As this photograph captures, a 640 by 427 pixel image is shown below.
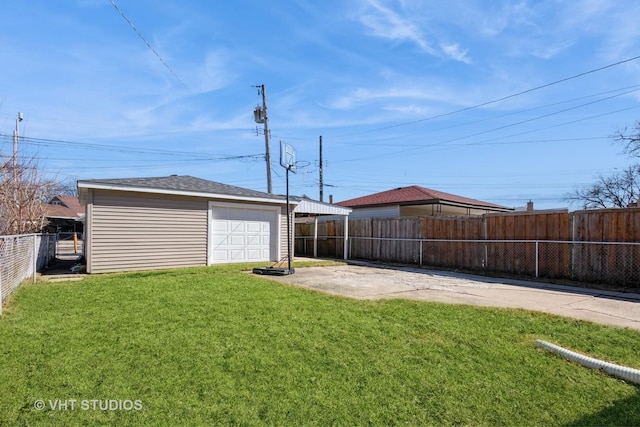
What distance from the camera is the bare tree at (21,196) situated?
9.63 m

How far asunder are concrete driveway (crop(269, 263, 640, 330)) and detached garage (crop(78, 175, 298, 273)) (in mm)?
3525

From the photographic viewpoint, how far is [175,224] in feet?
36.3

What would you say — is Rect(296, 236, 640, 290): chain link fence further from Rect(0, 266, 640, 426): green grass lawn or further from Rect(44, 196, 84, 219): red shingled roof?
Rect(44, 196, 84, 219): red shingled roof

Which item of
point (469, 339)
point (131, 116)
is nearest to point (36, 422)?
point (469, 339)

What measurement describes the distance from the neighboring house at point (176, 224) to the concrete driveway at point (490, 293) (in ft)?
11.6

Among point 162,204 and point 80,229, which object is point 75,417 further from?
point 80,229

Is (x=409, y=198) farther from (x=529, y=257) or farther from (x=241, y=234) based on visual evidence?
(x=241, y=234)

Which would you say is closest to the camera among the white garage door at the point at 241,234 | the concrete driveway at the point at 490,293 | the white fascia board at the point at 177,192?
the concrete driveway at the point at 490,293

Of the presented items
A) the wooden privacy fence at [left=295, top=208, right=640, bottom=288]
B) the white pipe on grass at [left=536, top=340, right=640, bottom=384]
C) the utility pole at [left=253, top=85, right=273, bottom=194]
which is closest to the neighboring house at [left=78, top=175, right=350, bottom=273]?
the wooden privacy fence at [left=295, top=208, right=640, bottom=288]

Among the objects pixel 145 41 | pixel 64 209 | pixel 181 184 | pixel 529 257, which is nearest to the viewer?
pixel 145 41

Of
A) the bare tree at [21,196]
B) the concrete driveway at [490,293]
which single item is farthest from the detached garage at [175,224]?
the concrete driveway at [490,293]

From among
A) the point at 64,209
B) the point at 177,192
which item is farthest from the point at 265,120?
the point at 64,209

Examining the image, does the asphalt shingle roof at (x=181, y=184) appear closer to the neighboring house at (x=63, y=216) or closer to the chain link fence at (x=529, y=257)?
the chain link fence at (x=529, y=257)

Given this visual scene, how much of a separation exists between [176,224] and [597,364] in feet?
33.9
